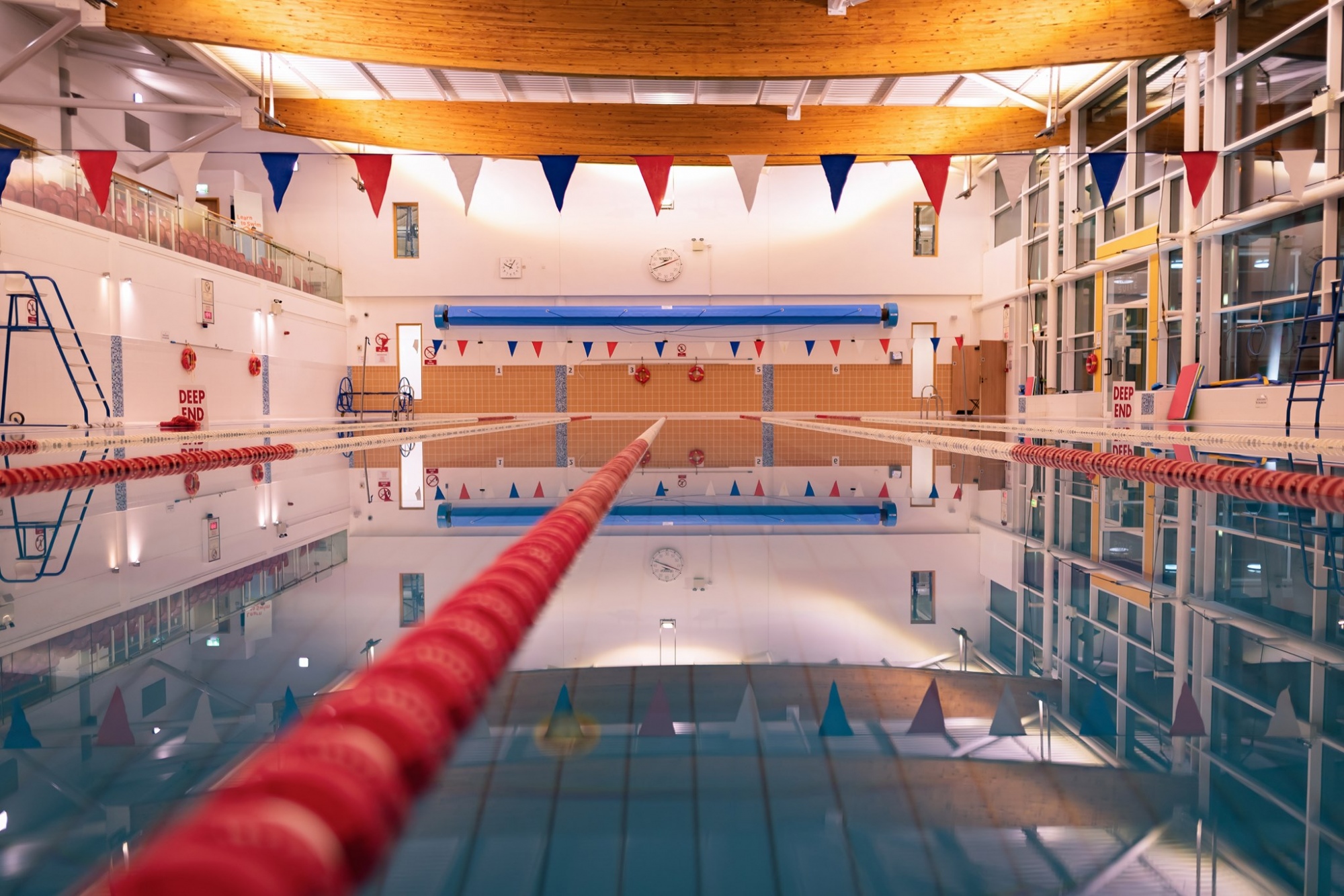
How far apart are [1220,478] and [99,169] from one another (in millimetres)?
11117

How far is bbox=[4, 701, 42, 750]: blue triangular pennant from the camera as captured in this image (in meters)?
1.16

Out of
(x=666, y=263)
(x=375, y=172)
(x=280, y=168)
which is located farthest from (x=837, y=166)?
(x=666, y=263)

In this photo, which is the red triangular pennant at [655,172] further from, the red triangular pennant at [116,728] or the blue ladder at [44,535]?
the red triangular pennant at [116,728]

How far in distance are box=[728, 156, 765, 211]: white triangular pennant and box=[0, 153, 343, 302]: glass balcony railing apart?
7.77m

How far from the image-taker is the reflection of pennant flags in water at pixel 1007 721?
121 cm

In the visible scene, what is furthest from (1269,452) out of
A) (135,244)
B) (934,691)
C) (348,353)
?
(348,353)

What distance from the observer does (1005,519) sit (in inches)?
145

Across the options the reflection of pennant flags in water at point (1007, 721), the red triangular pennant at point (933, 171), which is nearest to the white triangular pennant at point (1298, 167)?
the red triangular pennant at point (933, 171)

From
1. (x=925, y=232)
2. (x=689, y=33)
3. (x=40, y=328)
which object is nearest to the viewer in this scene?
(x=40, y=328)

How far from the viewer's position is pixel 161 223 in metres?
13.2

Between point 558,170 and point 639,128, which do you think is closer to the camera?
point 558,170

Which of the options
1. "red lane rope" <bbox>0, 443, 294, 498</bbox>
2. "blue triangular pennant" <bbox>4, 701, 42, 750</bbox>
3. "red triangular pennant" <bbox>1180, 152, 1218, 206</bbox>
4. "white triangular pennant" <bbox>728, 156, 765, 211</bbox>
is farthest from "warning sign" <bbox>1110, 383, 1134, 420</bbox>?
"blue triangular pennant" <bbox>4, 701, 42, 750</bbox>

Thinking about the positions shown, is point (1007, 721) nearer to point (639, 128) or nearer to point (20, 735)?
point (20, 735)

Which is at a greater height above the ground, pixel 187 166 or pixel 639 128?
pixel 639 128
